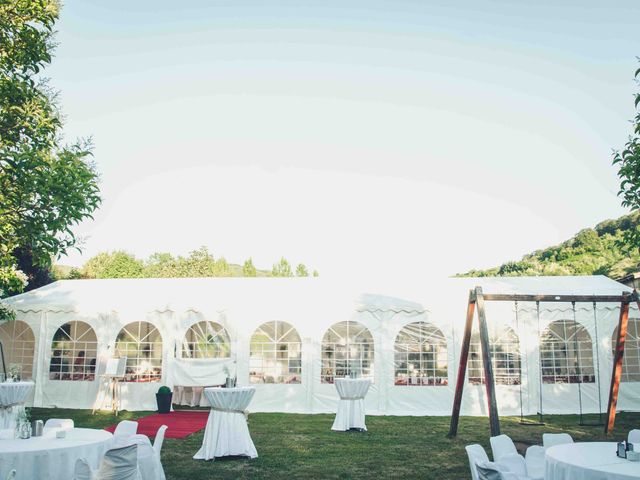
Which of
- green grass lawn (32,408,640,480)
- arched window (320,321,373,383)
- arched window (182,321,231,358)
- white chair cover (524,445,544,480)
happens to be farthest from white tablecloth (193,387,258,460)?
arched window (182,321,231,358)

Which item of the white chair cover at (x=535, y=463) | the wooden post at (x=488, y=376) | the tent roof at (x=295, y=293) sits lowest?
the white chair cover at (x=535, y=463)

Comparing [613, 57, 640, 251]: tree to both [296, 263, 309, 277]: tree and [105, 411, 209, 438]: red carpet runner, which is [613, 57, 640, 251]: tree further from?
[296, 263, 309, 277]: tree

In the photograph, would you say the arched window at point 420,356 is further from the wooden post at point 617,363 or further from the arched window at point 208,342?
the arched window at point 208,342

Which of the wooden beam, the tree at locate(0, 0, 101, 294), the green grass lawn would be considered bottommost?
the green grass lawn

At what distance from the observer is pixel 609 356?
13242mm

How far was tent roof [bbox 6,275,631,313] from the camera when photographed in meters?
13.5

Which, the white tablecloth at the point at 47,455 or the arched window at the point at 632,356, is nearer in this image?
the white tablecloth at the point at 47,455

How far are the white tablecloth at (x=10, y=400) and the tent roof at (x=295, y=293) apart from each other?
4.15 m

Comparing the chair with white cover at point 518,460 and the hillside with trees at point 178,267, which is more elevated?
the hillside with trees at point 178,267

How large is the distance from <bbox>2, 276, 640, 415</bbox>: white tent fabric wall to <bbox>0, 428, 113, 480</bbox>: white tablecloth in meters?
7.77

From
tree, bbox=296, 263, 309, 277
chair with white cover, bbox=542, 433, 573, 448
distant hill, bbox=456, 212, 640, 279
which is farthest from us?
tree, bbox=296, 263, 309, 277

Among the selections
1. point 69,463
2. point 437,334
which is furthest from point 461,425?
point 69,463

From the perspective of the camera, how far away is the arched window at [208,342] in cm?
1409

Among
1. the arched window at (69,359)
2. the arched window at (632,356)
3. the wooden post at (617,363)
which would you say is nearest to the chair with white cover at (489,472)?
the wooden post at (617,363)
